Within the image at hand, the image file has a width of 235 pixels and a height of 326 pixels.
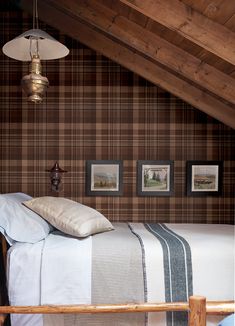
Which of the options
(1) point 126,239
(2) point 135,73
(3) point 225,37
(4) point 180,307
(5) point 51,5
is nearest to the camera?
(4) point 180,307

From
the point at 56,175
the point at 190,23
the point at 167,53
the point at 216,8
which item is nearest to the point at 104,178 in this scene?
the point at 56,175

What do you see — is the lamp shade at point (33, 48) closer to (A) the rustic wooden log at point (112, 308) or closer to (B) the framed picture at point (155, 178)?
(A) the rustic wooden log at point (112, 308)

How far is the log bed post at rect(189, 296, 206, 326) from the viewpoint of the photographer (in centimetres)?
139

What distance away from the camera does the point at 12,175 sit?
12.8 ft

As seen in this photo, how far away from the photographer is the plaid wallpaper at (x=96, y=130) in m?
3.89

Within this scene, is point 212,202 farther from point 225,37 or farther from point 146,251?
point 225,37

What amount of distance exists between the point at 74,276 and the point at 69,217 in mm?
435

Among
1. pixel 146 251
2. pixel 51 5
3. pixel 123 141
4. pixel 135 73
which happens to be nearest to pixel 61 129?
pixel 123 141

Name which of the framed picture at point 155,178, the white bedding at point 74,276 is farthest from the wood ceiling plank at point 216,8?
the framed picture at point 155,178

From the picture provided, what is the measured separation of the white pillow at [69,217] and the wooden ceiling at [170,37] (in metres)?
1.31

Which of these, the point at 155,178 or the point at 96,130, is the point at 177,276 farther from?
the point at 96,130

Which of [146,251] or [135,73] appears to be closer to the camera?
[146,251]

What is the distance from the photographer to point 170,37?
2.52 meters

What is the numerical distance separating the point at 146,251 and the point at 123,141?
77.4 inches
